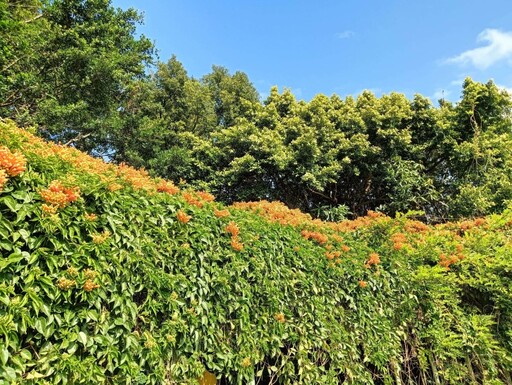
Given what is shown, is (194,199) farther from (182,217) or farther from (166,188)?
(182,217)

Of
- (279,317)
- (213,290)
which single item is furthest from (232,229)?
(279,317)

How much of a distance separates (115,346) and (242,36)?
934 centimetres

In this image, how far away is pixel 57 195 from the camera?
5.30 ft

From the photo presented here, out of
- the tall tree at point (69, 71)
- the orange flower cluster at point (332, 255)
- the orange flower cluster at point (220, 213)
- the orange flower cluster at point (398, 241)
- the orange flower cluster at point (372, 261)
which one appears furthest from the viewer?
the tall tree at point (69, 71)

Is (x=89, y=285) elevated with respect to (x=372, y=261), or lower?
elevated

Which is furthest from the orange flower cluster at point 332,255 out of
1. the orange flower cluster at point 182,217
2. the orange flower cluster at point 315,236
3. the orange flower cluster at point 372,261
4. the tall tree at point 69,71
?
the tall tree at point 69,71

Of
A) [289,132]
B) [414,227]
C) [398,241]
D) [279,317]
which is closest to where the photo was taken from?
[279,317]

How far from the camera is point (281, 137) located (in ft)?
33.3

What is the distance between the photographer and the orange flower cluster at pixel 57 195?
5.22 ft

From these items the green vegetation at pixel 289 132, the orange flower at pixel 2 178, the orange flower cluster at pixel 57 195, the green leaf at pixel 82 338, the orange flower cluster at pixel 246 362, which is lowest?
the orange flower cluster at pixel 246 362

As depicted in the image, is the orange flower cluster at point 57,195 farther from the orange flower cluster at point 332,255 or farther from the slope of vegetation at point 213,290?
the orange flower cluster at point 332,255

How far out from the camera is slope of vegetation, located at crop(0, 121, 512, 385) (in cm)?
152

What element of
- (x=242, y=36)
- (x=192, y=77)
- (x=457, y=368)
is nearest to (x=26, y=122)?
(x=242, y=36)

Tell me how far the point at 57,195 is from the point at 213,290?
1.17 meters
